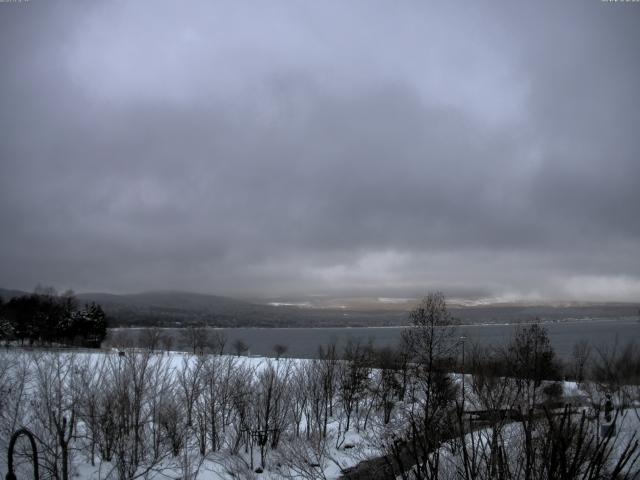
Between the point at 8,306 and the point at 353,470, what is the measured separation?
104 metres

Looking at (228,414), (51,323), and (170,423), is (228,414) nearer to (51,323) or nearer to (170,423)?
(170,423)

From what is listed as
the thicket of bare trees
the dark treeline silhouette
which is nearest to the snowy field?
the thicket of bare trees

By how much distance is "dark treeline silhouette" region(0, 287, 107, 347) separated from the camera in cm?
9444

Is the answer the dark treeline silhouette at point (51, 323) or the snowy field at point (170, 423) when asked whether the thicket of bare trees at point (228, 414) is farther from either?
the dark treeline silhouette at point (51, 323)

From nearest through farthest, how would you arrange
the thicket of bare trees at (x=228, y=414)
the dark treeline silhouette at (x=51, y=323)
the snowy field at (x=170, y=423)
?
the thicket of bare trees at (x=228, y=414)
the snowy field at (x=170, y=423)
the dark treeline silhouette at (x=51, y=323)

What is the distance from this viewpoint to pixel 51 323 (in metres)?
96.2

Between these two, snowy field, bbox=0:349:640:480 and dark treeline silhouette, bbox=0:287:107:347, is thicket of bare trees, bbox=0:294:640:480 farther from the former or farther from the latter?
dark treeline silhouette, bbox=0:287:107:347

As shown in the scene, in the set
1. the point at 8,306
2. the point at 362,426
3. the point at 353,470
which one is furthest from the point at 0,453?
the point at 8,306

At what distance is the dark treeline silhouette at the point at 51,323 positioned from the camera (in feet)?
310

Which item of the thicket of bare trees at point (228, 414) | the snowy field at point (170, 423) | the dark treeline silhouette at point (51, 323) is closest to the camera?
the thicket of bare trees at point (228, 414)

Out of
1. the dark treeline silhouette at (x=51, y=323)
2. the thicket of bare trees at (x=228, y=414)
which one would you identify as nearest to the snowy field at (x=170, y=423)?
the thicket of bare trees at (x=228, y=414)

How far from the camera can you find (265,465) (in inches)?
1187

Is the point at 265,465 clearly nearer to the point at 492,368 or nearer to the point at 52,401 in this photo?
the point at 52,401

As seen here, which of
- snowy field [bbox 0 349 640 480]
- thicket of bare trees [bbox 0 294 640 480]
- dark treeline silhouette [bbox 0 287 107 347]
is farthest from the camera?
dark treeline silhouette [bbox 0 287 107 347]
